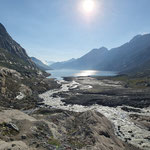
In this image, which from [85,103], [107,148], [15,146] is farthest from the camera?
[85,103]

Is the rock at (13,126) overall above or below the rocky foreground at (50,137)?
above

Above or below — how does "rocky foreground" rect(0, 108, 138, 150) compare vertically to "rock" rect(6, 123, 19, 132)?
below

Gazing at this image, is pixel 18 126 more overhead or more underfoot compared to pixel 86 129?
more overhead

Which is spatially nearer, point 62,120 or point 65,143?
point 65,143

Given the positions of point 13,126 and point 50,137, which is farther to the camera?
point 13,126

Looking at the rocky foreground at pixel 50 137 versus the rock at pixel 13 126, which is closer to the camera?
the rocky foreground at pixel 50 137

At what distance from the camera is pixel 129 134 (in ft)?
129

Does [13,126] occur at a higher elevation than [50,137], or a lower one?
higher

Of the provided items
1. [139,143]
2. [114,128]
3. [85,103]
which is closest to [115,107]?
[85,103]

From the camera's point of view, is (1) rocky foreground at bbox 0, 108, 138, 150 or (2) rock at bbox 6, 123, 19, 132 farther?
(2) rock at bbox 6, 123, 19, 132

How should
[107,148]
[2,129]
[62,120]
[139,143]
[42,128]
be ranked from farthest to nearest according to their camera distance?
[62,120] → [139,143] → [42,128] → [107,148] → [2,129]

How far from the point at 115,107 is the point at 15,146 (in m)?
58.3

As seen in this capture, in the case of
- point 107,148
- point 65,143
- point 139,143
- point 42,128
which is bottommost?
point 139,143

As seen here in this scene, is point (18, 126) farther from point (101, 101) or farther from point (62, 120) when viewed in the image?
point (101, 101)
